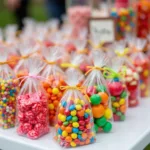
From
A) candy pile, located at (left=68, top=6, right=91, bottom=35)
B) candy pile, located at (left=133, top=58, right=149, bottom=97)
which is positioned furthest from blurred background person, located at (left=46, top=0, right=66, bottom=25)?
candy pile, located at (left=133, top=58, right=149, bottom=97)

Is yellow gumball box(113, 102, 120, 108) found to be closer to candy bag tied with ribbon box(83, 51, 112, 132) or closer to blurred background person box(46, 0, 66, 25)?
candy bag tied with ribbon box(83, 51, 112, 132)

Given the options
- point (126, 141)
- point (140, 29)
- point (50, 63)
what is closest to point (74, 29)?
point (140, 29)

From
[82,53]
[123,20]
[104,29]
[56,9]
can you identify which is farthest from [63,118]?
[56,9]

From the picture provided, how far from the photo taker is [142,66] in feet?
4.62

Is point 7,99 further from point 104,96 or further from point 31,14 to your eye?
point 31,14

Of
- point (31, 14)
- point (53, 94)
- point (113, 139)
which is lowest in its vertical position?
point (31, 14)

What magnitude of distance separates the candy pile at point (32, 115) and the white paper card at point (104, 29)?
0.66m

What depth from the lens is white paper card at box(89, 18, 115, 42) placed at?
1652 mm

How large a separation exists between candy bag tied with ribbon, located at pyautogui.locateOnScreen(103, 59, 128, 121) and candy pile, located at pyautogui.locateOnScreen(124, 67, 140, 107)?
9 cm

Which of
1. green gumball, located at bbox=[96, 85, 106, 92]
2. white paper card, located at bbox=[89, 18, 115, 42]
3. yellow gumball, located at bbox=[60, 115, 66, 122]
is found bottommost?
yellow gumball, located at bbox=[60, 115, 66, 122]

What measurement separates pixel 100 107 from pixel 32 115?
8.6 inches

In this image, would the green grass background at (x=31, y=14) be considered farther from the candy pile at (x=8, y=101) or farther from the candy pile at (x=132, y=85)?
the candy pile at (x=8, y=101)

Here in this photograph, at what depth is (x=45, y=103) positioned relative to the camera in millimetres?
1102

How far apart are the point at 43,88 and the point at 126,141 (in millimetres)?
333
